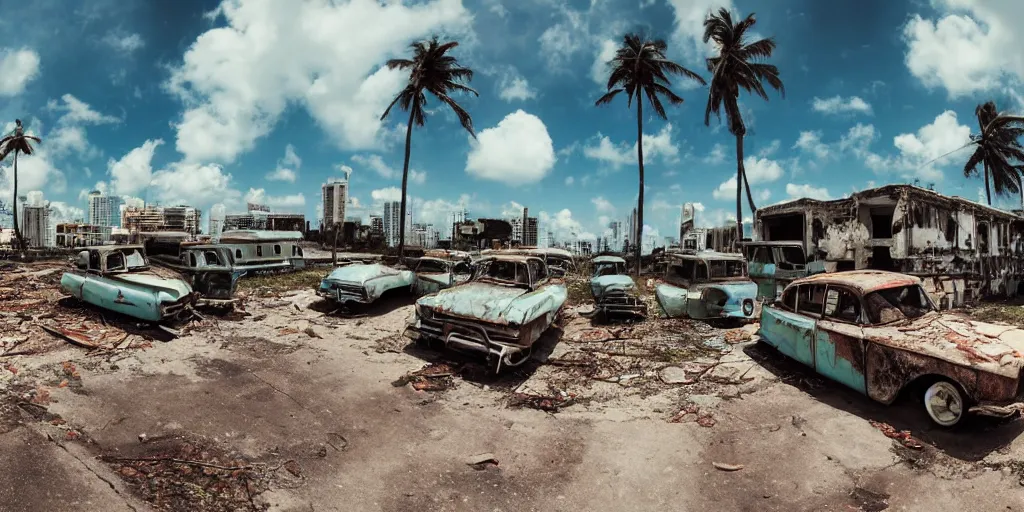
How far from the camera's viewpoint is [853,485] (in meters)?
4.16

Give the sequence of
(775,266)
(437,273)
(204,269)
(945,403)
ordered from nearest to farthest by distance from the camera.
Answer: (945,403)
(204,269)
(437,273)
(775,266)

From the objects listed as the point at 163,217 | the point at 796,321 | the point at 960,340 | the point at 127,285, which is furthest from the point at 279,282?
the point at 163,217

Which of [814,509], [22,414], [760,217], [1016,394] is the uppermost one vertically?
[760,217]

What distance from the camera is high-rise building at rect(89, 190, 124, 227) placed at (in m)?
95.8

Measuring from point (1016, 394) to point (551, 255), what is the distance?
9200 mm

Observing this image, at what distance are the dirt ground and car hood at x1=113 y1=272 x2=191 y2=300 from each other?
1.02 metres

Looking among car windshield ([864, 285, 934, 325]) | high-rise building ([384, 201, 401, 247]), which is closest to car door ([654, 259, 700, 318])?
car windshield ([864, 285, 934, 325])

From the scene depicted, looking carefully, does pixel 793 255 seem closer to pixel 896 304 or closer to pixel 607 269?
pixel 607 269

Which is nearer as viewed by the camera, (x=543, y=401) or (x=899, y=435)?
(x=899, y=435)

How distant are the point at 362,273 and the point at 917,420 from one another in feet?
35.1

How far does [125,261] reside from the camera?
9.77 metres

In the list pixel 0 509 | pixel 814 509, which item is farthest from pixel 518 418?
pixel 0 509

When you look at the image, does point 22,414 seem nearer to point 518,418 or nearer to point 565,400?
point 518,418

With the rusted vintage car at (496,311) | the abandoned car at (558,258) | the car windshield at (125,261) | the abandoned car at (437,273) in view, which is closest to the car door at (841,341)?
the rusted vintage car at (496,311)
